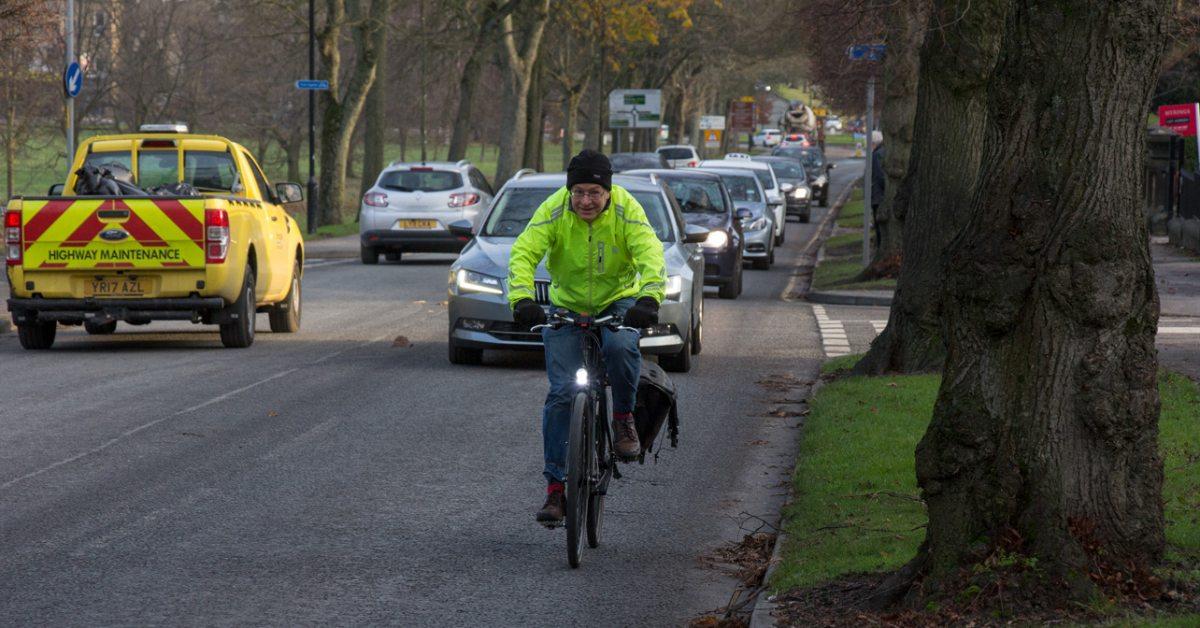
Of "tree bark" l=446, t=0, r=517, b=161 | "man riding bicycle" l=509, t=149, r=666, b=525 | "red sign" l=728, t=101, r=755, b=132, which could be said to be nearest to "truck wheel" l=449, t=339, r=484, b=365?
"man riding bicycle" l=509, t=149, r=666, b=525

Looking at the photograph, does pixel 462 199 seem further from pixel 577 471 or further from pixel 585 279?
pixel 577 471

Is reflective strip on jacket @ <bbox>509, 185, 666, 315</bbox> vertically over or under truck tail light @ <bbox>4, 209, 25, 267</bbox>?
over

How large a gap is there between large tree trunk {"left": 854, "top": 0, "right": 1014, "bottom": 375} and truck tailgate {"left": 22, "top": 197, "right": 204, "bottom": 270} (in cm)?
577

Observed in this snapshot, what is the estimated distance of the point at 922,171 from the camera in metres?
15.6

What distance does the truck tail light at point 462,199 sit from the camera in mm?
30059

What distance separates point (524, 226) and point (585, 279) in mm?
7846

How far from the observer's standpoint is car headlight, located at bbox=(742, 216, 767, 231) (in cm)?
3052

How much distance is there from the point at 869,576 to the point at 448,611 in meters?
1.53

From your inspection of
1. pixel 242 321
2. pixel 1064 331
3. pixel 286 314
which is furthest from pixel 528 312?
pixel 286 314

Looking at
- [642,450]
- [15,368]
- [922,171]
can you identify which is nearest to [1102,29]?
[642,450]

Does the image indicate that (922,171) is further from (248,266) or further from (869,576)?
(869,576)

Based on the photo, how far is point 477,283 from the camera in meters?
14.6

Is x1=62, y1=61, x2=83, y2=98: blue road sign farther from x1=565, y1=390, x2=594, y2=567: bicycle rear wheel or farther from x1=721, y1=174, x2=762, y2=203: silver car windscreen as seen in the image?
x1=565, y1=390, x2=594, y2=567: bicycle rear wheel

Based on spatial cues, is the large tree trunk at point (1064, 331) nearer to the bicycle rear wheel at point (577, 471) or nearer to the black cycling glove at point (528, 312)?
the bicycle rear wheel at point (577, 471)
